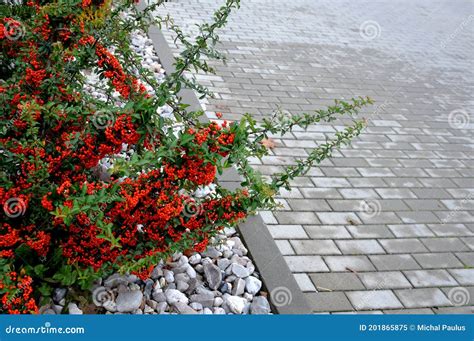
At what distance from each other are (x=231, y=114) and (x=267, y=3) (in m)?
5.60

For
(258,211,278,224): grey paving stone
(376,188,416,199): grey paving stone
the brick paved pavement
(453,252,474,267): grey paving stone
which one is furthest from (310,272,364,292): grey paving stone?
(376,188,416,199): grey paving stone

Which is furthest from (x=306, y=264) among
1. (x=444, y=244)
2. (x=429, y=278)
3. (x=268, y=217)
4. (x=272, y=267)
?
(x=444, y=244)

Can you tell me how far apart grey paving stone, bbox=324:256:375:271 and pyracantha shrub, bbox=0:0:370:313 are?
3.40 ft

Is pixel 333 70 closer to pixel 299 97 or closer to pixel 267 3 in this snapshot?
pixel 299 97

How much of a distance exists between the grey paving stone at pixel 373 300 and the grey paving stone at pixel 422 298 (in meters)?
0.07

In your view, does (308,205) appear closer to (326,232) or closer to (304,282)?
(326,232)

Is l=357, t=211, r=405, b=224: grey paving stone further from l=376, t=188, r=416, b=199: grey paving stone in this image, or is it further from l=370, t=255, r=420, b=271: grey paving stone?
l=370, t=255, r=420, b=271: grey paving stone

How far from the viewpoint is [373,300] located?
11.6 feet

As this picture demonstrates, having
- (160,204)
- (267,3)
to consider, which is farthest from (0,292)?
(267,3)

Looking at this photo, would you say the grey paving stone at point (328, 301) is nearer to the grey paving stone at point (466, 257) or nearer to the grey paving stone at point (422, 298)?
the grey paving stone at point (422, 298)

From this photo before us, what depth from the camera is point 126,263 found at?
2686 millimetres

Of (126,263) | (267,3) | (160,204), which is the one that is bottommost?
(267,3)

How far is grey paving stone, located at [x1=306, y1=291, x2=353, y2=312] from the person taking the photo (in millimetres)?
3383

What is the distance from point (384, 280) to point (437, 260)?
0.63m
